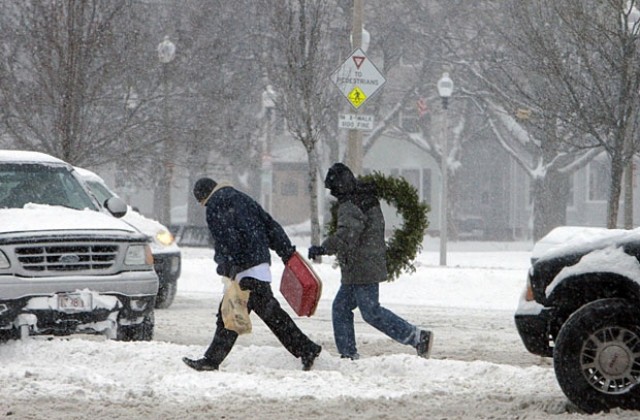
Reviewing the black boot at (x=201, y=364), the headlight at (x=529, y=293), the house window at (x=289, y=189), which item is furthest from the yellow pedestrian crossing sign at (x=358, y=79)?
the house window at (x=289, y=189)

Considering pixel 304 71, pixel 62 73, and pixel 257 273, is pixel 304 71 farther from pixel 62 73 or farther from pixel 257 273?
pixel 257 273

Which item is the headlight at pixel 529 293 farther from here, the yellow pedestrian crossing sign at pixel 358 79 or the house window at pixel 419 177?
the house window at pixel 419 177

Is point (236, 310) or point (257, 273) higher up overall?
point (257, 273)

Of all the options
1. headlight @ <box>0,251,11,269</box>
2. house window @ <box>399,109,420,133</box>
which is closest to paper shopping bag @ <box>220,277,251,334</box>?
headlight @ <box>0,251,11,269</box>

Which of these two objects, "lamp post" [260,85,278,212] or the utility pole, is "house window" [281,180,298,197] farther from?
the utility pole

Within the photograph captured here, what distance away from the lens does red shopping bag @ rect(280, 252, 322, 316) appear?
35.2ft

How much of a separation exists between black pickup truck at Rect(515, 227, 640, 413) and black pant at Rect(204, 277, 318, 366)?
7.22 ft

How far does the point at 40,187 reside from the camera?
1327 centimetres

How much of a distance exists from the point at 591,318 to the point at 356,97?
13287 mm

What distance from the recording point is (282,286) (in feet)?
36.0

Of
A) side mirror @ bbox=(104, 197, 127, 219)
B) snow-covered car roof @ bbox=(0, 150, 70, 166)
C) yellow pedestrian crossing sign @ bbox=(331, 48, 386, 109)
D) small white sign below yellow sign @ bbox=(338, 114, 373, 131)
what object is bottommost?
side mirror @ bbox=(104, 197, 127, 219)

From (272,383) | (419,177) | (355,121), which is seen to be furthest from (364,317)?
(419,177)

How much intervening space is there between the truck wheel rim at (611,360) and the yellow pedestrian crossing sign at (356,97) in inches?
520

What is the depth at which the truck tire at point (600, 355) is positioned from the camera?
8430 millimetres
